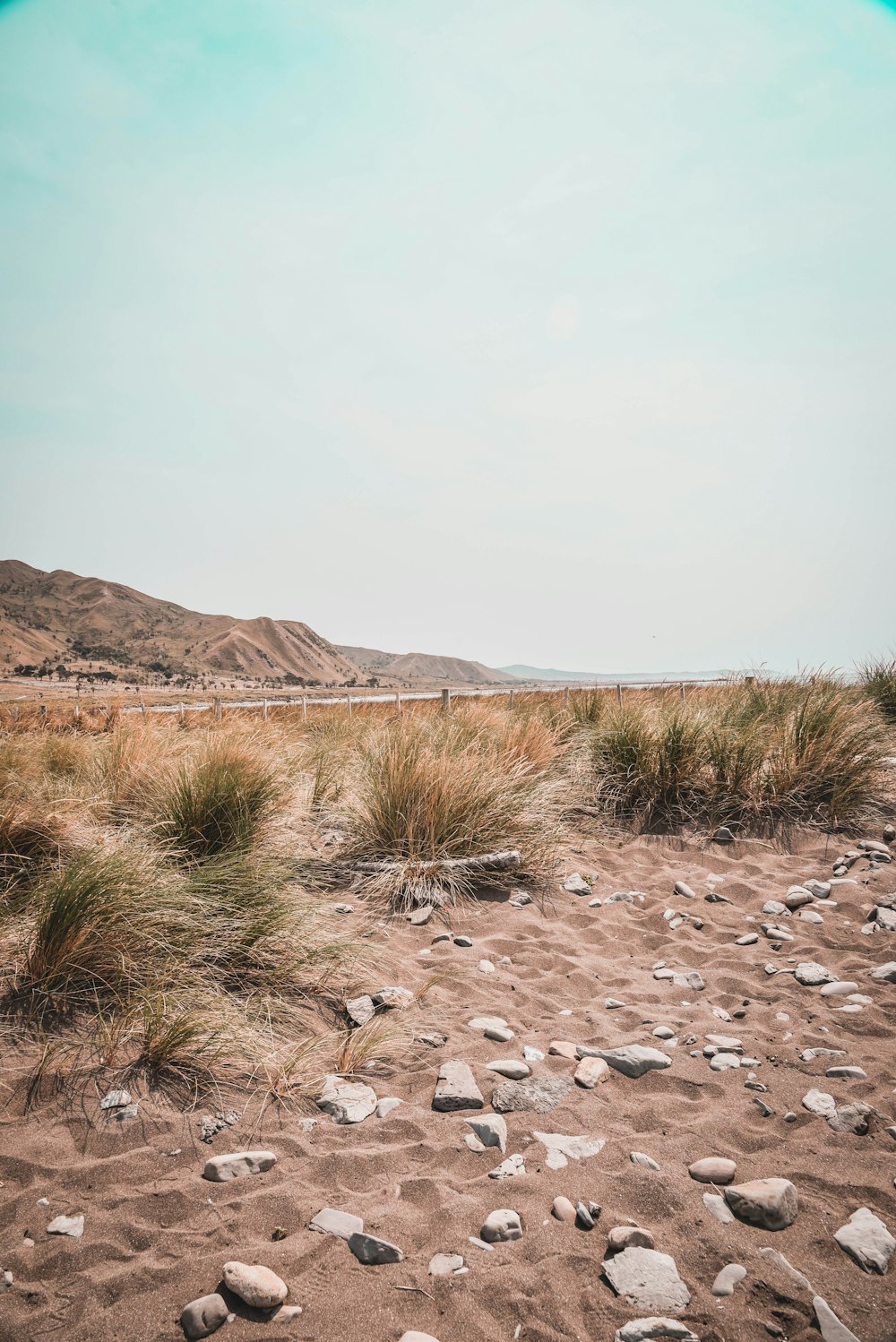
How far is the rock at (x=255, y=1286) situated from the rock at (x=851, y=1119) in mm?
1869

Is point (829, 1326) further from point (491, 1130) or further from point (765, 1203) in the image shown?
point (491, 1130)

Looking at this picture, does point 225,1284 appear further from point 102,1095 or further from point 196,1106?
point 102,1095

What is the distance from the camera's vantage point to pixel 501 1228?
1.84 meters

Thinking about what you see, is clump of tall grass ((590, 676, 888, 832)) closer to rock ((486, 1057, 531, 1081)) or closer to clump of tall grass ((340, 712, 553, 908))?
clump of tall grass ((340, 712, 553, 908))

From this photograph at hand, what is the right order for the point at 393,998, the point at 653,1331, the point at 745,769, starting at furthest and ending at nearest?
the point at 745,769 < the point at 393,998 < the point at 653,1331

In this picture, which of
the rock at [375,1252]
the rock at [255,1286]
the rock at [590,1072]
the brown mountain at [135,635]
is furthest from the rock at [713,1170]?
the brown mountain at [135,635]

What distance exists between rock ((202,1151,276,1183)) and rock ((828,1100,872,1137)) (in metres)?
1.92

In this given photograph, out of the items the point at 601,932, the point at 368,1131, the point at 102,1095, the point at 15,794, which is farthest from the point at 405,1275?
the point at 15,794

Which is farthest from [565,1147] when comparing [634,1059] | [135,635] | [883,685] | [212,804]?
[135,635]

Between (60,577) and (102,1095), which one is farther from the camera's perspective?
(60,577)

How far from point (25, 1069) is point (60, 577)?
8928 inches

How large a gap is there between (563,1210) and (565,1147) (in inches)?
11.7

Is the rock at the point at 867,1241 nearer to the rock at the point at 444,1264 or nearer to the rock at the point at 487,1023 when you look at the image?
the rock at the point at 444,1264

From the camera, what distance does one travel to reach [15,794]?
467cm
